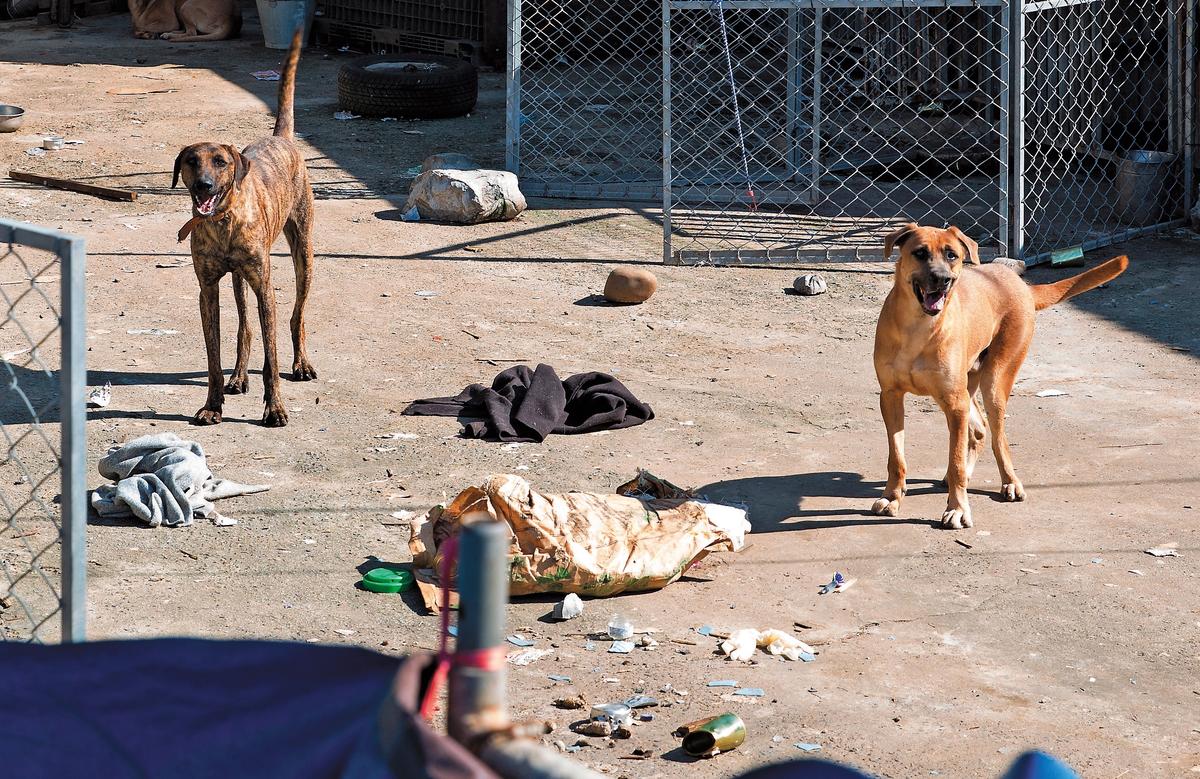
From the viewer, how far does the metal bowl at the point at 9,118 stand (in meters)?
12.2

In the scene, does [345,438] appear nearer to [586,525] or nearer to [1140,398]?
[586,525]

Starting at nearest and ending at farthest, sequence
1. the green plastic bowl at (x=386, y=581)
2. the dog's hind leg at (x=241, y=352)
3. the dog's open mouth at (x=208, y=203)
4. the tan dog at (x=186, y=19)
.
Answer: the green plastic bowl at (x=386, y=581) → the dog's open mouth at (x=208, y=203) → the dog's hind leg at (x=241, y=352) → the tan dog at (x=186, y=19)

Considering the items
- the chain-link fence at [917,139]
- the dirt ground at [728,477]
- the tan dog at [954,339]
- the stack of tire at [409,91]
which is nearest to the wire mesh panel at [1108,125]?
the chain-link fence at [917,139]

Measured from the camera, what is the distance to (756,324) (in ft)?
27.0

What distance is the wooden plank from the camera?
33.9 ft

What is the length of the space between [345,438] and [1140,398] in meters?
3.91

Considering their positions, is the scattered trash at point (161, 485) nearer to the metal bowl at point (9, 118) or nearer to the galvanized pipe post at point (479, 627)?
the galvanized pipe post at point (479, 627)

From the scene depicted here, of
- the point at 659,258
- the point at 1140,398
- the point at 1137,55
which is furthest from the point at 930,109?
the point at 1140,398

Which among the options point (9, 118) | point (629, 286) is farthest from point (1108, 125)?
point (9, 118)

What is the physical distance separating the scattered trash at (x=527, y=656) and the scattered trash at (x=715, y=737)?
2.25 ft

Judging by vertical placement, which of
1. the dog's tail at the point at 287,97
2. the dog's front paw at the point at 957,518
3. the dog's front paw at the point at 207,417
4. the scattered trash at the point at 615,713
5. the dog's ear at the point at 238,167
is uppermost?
the dog's tail at the point at 287,97

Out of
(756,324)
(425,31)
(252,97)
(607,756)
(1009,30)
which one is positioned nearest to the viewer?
(607,756)

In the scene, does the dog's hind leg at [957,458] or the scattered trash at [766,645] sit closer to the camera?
the scattered trash at [766,645]

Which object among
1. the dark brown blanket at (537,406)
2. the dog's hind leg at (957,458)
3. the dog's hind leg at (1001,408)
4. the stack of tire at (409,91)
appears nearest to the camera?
the dog's hind leg at (957,458)
